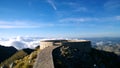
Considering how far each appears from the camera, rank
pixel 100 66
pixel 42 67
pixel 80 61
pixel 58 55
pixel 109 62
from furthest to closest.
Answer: pixel 109 62, pixel 100 66, pixel 80 61, pixel 58 55, pixel 42 67

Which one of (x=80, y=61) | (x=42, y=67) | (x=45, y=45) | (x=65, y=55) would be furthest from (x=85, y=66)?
(x=42, y=67)

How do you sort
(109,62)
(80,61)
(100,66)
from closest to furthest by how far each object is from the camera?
1. (80,61)
2. (100,66)
3. (109,62)

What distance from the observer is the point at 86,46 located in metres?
59.9

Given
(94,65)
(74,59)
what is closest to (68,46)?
(74,59)

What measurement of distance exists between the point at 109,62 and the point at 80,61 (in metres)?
16.3

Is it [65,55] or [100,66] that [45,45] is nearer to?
[65,55]

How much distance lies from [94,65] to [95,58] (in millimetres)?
6629

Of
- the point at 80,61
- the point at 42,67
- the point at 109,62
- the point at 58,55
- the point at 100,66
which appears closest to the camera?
→ the point at 42,67

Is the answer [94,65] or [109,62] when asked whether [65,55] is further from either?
[109,62]

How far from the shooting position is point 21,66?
1938 inches

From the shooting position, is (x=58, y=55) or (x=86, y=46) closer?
(x=58, y=55)

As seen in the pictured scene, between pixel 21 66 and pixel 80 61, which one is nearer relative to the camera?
pixel 21 66

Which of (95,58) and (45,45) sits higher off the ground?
(45,45)

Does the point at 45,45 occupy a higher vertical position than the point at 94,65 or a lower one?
higher
